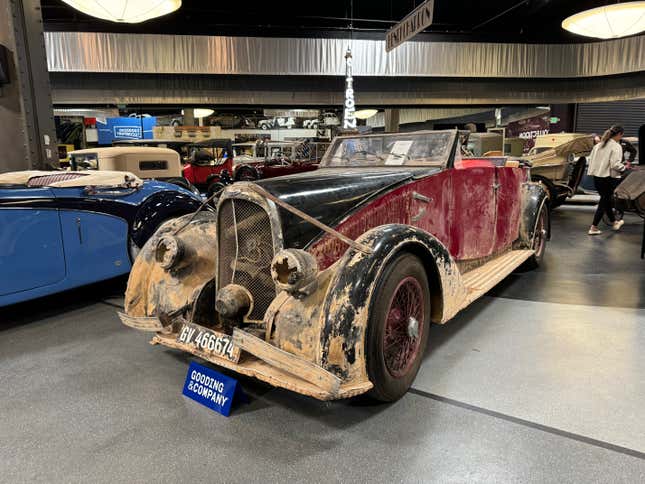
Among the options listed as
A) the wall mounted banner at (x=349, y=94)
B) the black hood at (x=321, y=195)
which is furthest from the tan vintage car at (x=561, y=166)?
the black hood at (x=321, y=195)

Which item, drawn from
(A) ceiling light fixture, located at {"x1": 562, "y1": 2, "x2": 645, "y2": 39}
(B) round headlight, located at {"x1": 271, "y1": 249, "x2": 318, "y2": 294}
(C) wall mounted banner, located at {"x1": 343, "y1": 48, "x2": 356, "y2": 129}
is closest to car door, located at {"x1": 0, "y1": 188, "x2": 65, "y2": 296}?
(B) round headlight, located at {"x1": 271, "y1": 249, "x2": 318, "y2": 294}

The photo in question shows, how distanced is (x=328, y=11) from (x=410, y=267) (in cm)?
1061

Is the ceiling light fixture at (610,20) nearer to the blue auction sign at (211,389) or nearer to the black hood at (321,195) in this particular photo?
the black hood at (321,195)

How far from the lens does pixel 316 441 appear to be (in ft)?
6.00

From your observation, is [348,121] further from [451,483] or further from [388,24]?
[451,483]

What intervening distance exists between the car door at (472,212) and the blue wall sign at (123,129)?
1128 cm

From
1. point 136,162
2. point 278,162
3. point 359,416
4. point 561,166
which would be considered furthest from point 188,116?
point 359,416

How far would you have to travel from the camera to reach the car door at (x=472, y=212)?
3057mm

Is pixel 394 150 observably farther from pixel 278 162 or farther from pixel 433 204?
pixel 278 162

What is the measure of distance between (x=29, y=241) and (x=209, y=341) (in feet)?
6.73

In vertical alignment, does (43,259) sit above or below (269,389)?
above

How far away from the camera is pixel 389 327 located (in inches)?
80.7

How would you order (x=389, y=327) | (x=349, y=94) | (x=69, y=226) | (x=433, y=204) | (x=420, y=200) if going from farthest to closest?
(x=349, y=94) < (x=69, y=226) < (x=433, y=204) < (x=420, y=200) < (x=389, y=327)

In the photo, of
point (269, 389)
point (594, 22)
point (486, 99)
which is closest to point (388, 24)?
point (486, 99)
